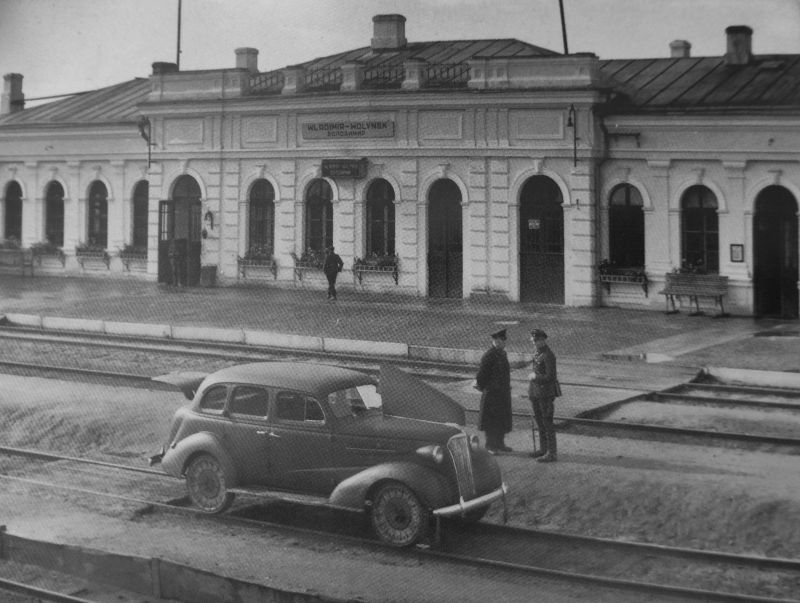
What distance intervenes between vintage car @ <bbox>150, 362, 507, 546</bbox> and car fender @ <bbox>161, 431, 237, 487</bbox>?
1 centimetres

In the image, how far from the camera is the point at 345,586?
837 centimetres

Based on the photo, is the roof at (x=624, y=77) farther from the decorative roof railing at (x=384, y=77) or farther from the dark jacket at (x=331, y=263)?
the dark jacket at (x=331, y=263)

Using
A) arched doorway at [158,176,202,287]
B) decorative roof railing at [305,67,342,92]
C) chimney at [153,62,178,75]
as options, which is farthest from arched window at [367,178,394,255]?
chimney at [153,62,178,75]

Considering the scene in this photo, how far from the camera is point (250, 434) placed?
10.1 meters

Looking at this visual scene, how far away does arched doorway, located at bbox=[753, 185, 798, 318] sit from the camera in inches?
983

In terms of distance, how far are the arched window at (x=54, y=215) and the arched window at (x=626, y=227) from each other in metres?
21.3

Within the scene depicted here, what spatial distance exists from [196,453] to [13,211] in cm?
3067

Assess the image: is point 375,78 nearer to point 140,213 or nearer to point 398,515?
point 140,213

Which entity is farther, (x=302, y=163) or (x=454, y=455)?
(x=302, y=163)

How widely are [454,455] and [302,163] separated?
73.4 ft

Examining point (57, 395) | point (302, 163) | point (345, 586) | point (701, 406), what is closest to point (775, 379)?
point (701, 406)

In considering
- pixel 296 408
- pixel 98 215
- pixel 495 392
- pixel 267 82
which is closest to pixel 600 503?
pixel 495 392

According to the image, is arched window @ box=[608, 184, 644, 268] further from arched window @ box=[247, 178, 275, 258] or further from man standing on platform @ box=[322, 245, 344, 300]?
arched window @ box=[247, 178, 275, 258]

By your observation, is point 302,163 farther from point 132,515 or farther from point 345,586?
point 345,586
